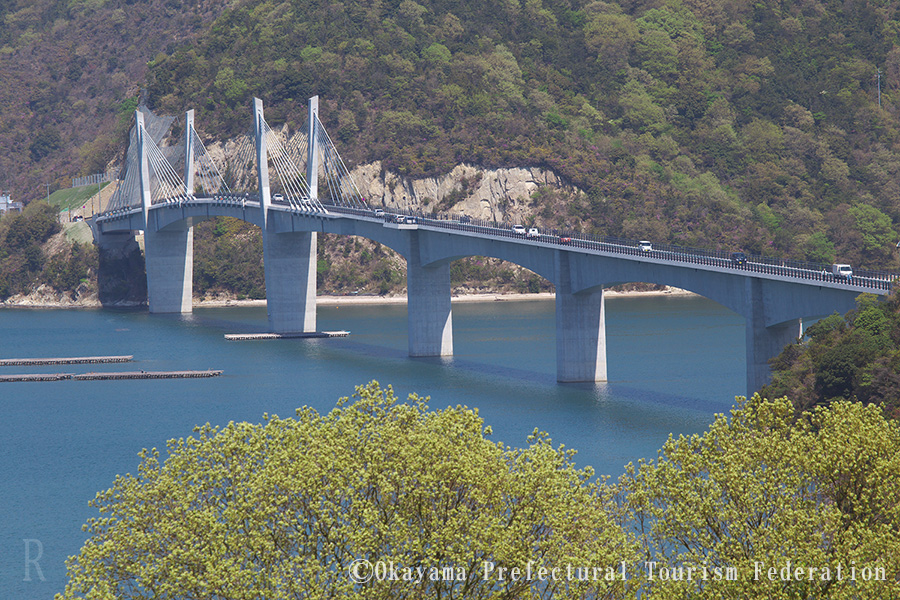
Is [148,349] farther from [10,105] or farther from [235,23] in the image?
[10,105]

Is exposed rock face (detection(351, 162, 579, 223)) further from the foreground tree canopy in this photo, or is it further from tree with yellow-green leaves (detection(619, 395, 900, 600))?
the foreground tree canopy

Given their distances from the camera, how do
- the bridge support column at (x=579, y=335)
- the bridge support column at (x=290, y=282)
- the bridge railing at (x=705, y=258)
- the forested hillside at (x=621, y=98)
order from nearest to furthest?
the bridge railing at (x=705, y=258)
the bridge support column at (x=579, y=335)
the bridge support column at (x=290, y=282)
the forested hillside at (x=621, y=98)

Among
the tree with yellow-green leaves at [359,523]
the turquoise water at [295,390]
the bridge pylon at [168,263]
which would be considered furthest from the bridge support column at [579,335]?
the bridge pylon at [168,263]

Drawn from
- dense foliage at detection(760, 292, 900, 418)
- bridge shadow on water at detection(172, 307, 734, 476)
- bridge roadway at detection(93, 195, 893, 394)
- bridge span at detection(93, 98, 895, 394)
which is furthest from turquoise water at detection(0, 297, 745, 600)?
dense foliage at detection(760, 292, 900, 418)

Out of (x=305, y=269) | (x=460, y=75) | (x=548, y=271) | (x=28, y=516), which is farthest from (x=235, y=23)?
(x=28, y=516)

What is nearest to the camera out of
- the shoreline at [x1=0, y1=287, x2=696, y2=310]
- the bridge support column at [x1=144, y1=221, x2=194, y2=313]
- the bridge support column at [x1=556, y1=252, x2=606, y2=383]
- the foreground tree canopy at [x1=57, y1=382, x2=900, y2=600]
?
the foreground tree canopy at [x1=57, y1=382, x2=900, y2=600]

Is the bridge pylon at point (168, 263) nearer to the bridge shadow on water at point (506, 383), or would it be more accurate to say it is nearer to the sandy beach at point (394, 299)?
the sandy beach at point (394, 299)

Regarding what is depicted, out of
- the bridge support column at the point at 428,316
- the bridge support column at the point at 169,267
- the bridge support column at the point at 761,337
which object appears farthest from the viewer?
the bridge support column at the point at 169,267
